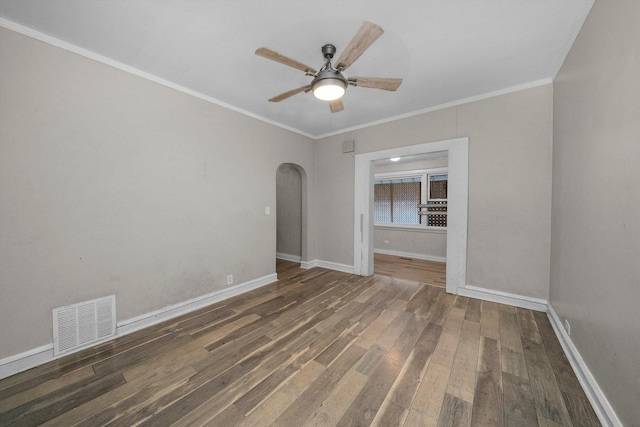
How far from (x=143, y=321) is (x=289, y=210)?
11.6ft

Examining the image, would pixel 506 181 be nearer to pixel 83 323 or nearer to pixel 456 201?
pixel 456 201

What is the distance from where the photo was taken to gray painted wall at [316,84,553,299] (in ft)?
9.01

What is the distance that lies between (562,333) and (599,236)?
1.22 m

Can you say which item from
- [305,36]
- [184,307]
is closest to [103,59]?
[305,36]

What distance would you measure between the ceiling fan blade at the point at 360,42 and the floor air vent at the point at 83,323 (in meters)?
3.08

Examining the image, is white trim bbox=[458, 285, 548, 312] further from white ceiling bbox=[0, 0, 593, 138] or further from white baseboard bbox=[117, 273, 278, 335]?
white baseboard bbox=[117, 273, 278, 335]

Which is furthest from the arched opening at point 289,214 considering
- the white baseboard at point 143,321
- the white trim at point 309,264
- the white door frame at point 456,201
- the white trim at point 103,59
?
the white door frame at point 456,201

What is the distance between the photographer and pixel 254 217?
12.1 ft

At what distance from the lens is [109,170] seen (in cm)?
226

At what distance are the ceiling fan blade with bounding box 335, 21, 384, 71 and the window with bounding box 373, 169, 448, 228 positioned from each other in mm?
4708

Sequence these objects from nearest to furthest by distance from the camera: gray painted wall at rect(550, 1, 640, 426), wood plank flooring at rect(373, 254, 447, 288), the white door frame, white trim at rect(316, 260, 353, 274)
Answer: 1. gray painted wall at rect(550, 1, 640, 426)
2. the white door frame
3. wood plank flooring at rect(373, 254, 447, 288)
4. white trim at rect(316, 260, 353, 274)

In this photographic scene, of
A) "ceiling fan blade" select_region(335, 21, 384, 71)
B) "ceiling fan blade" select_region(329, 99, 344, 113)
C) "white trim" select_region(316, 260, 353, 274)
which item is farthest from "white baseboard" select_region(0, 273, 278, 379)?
"ceiling fan blade" select_region(335, 21, 384, 71)

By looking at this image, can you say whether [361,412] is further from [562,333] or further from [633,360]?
[562,333]

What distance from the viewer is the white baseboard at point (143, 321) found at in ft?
5.91
